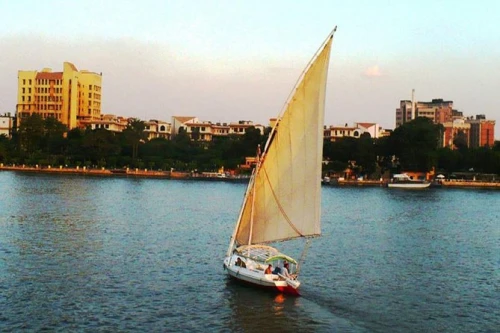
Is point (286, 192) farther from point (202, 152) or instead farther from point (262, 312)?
point (202, 152)

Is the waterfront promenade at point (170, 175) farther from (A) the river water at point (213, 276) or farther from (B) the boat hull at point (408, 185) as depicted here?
(A) the river water at point (213, 276)

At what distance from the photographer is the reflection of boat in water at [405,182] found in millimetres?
139125

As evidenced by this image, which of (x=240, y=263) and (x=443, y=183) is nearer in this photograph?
(x=240, y=263)

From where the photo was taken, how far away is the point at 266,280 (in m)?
32.1

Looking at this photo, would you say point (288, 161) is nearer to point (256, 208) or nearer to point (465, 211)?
point (256, 208)

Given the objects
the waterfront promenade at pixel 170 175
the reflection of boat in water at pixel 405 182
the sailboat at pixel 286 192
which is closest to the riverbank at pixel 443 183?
the waterfront promenade at pixel 170 175

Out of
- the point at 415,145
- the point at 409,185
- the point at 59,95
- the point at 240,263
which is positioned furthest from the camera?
the point at 59,95

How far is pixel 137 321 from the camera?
1114 inches

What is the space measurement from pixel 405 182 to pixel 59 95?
9172 centimetres

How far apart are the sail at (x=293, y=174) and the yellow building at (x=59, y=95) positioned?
149818 mm

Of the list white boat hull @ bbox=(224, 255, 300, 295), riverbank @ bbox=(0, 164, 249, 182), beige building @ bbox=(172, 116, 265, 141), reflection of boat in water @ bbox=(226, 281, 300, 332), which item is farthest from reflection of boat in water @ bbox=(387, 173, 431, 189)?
reflection of boat in water @ bbox=(226, 281, 300, 332)

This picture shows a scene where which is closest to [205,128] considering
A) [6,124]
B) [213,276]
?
[6,124]

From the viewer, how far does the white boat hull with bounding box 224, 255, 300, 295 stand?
1259 inches

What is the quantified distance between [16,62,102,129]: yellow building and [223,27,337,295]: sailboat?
150 m
